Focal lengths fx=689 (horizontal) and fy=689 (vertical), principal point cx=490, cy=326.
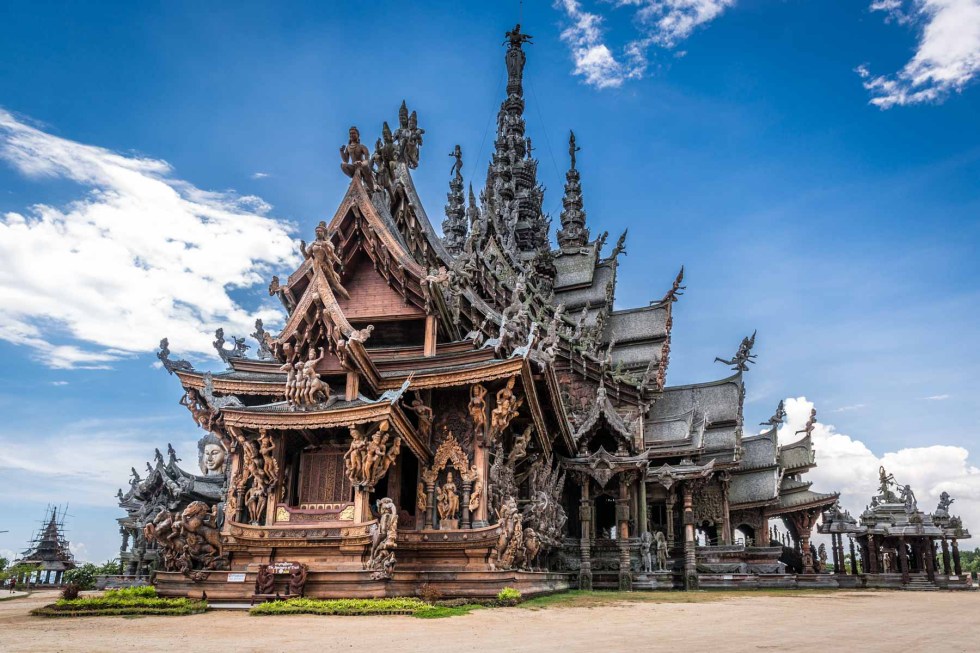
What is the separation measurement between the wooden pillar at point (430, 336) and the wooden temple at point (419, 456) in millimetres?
72

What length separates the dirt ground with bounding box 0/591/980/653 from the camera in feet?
21.3

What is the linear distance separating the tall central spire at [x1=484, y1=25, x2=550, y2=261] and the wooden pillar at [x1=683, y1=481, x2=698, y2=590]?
16018 millimetres

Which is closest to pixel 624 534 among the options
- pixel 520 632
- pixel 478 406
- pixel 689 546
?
pixel 689 546

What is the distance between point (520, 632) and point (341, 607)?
10.4 ft

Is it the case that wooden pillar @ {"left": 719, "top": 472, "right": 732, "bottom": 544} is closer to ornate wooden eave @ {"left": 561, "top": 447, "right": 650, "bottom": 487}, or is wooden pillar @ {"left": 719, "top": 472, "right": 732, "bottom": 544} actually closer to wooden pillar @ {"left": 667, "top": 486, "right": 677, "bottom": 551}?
wooden pillar @ {"left": 667, "top": 486, "right": 677, "bottom": 551}

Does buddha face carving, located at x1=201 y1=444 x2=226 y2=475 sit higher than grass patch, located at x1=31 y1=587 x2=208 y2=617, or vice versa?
buddha face carving, located at x1=201 y1=444 x2=226 y2=475

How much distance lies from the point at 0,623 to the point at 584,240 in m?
36.7

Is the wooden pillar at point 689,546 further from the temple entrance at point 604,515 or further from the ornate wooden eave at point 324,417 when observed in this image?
the ornate wooden eave at point 324,417

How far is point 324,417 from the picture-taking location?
40.8 ft

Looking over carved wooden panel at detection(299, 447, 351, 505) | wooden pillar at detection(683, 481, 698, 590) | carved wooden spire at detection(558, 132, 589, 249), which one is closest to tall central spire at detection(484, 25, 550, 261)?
carved wooden spire at detection(558, 132, 589, 249)

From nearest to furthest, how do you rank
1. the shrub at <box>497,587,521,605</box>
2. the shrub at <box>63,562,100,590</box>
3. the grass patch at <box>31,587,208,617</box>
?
the grass patch at <box>31,587,208,617</box> → the shrub at <box>497,587,521,605</box> → the shrub at <box>63,562,100,590</box>

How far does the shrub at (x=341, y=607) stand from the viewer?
9.76 metres

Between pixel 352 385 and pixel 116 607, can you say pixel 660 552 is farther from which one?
pixel 116 607

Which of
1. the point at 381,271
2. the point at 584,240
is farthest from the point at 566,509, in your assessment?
the point at 584,240
